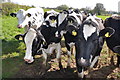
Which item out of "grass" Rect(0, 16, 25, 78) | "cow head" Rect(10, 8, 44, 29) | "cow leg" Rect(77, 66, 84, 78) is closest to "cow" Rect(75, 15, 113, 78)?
"cow leg" Rect(77, 66, 84, 78)

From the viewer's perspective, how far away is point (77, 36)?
4199 millimetres

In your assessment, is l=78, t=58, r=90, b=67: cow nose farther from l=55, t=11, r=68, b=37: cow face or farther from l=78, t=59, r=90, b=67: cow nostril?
l=55, t=11, r=68, b=37: cow face

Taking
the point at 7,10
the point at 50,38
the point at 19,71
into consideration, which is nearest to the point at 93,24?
the point at 50,38

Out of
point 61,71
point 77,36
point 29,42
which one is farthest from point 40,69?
point 77,36

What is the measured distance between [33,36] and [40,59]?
86.0 inches

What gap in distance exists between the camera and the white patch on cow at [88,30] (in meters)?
4.00

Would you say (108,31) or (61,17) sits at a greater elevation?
(61,17)

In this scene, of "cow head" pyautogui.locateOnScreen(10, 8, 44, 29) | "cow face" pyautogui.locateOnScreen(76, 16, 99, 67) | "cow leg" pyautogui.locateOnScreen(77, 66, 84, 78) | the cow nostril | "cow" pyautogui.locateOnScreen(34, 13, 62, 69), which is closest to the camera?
the cow nostril

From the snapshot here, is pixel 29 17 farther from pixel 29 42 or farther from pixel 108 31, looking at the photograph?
Result: pixel 108 31

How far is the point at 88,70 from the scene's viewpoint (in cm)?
506

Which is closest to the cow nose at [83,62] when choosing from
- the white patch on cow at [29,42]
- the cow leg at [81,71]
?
the cow leg at [81,71]

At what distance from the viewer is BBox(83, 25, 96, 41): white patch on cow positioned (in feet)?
13.1

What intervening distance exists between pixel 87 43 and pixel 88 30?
0.32 metres

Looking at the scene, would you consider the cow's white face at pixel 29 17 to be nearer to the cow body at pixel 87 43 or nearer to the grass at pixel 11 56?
the grass at pixel 11 56
